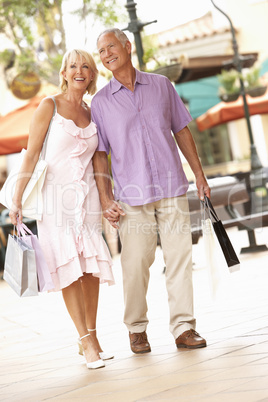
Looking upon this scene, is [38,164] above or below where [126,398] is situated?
above

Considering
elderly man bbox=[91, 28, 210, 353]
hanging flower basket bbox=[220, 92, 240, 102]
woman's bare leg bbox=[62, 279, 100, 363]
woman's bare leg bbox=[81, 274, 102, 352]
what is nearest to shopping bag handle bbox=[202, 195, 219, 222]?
elderly man bbox=[91, 28, 210, 353]

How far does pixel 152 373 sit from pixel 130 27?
5073 millimetres

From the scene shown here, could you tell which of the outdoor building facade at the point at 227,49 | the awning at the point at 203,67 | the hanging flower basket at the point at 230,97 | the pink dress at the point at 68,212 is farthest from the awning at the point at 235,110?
the pink dress at the point at 68,212

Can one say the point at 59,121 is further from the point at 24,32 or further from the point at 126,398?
the point at 24,32

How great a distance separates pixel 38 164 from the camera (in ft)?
13.1

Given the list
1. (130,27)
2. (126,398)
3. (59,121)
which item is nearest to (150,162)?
(59,121)

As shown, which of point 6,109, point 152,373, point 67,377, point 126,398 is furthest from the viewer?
point 6,109

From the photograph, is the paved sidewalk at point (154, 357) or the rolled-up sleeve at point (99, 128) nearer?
the paved sidewalk at point (154, 357)

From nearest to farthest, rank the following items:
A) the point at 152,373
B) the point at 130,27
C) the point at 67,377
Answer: the point at 152,373
the point at 67,377
the point at 130,27

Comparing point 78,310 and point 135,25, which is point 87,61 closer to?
point 78,310

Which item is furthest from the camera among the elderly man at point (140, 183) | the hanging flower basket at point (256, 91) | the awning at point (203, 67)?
the awning at point (203, 67)

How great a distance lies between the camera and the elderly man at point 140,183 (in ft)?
13.3

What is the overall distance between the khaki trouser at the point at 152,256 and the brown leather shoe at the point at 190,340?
0.07 metres

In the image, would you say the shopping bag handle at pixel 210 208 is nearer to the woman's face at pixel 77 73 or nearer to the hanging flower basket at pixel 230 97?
the woman's face at pixel 77 73
